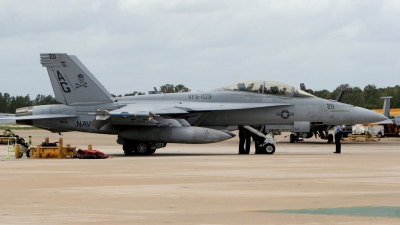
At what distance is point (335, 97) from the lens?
277 feet

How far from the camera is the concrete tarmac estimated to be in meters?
8.91

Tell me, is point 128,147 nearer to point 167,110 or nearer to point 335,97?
point 167,110

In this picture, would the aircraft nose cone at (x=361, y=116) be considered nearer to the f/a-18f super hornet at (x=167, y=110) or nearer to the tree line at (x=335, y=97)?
the f/a-18f super hornet at (x=167, y=110)

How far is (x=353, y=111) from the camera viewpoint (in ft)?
92.4

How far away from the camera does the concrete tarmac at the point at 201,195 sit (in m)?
8.91

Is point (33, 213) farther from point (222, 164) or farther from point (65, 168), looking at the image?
point (222, 164)

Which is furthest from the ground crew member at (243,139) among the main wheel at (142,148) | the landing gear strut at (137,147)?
the main wheel at (142,148)

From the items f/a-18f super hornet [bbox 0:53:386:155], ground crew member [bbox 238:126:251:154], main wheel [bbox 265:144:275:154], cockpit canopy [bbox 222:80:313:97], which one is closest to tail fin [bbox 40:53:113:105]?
f/a-18f super hornet [bbox 0:53:386:155]

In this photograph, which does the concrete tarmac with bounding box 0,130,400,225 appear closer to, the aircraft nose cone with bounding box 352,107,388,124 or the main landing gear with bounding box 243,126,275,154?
the main landing gear with bounding box 243,126,275,154

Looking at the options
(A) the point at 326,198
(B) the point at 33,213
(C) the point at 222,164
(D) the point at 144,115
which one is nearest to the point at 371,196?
(A) the point at 326,198

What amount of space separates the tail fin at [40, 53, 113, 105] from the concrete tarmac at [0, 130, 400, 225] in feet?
27.7

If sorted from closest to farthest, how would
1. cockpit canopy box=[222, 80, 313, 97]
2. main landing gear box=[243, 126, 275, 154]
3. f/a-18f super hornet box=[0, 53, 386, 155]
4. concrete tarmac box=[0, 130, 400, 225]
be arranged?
1. concrete tarmac box=[0, 130, 400, 225]
2. f/a-18f super hornet box=[0, 53, 386, 155]
3. main landing gear box=[243, 126, 275, 154]
4. cockpit canopy box=[222, 80, 313, 97]

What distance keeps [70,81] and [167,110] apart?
388 centimetres

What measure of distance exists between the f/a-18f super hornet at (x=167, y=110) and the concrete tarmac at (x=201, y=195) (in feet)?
24.9
